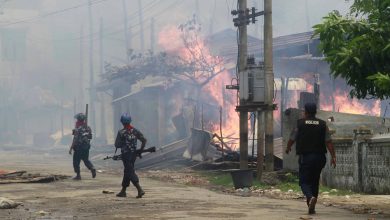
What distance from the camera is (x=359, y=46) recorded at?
9.02 metres

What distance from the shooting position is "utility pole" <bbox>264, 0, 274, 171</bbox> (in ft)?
55.9

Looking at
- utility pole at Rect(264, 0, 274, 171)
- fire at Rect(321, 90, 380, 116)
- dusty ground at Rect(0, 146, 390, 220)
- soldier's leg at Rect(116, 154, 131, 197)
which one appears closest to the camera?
dusty ground at Rect(0, 146, 390, 220)

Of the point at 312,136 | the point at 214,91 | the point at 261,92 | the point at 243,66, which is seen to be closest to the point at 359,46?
the point at 312,136

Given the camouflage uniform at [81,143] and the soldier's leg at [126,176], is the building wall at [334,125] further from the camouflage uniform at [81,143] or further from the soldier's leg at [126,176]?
the soldier's leg at [126,176]

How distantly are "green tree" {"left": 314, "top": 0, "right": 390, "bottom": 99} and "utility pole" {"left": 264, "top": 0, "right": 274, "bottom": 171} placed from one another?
7.19 m

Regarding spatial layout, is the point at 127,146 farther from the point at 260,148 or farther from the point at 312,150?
the point at 260,148

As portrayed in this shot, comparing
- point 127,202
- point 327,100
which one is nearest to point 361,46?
point 127,202

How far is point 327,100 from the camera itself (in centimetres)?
3644

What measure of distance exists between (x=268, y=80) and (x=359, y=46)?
27.1 feet

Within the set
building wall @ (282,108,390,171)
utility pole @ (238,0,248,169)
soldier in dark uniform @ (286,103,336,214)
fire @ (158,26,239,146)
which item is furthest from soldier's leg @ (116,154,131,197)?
fire @ (158,26,239,146)

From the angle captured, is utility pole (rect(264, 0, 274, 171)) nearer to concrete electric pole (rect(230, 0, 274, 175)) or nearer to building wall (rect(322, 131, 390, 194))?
concrete electric pole (rect(230, 0, 274, 175))

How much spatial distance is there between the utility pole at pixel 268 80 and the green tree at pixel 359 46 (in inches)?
283

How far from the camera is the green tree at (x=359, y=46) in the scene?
8.98 m

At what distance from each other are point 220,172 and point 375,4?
11422 millimetres
